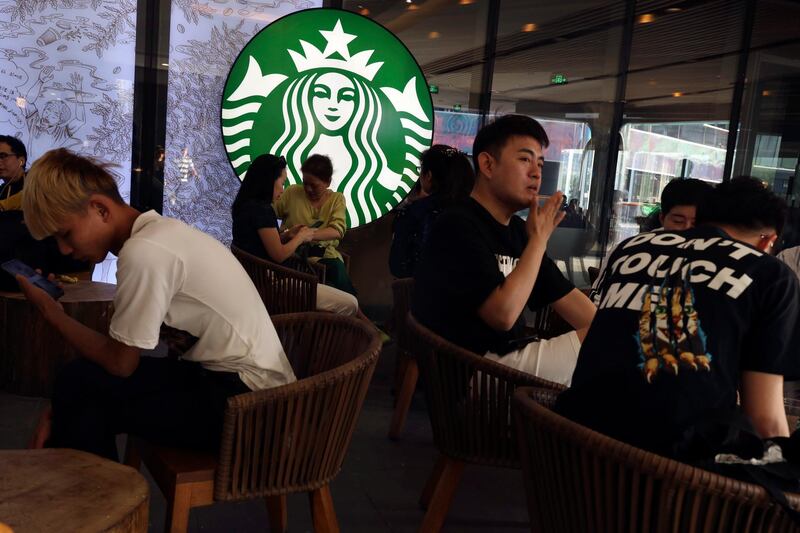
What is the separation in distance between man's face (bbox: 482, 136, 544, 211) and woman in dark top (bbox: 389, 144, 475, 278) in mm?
1567

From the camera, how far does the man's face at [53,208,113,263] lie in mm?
1818

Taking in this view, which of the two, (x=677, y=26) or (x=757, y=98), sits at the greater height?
(x=677, y=26)

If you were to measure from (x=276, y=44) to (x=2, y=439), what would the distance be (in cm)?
339

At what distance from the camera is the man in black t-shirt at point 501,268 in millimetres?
2193

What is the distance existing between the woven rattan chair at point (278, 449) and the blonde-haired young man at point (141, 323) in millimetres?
122

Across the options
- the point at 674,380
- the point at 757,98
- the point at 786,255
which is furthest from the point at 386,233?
the point at 674,380

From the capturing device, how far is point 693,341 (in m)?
1.42

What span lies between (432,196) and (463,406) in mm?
2127

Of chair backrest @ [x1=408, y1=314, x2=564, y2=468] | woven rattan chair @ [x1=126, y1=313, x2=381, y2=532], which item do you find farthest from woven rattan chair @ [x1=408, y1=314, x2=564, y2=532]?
woven rattan chair @ [x1=126, y1=313, x2=381, y2=532]

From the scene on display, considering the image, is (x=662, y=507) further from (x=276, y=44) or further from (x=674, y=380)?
(x=276, y=44)

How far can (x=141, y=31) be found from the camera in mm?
5160

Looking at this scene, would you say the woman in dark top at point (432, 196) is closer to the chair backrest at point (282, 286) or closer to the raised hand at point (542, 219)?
→ the chair backrest at point (282, 286)

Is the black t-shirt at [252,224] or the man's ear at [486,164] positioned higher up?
the man's ear at [486,164]

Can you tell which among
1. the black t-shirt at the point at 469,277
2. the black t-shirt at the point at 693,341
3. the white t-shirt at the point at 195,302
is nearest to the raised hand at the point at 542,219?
the black t-shirt at the point at 469,277
